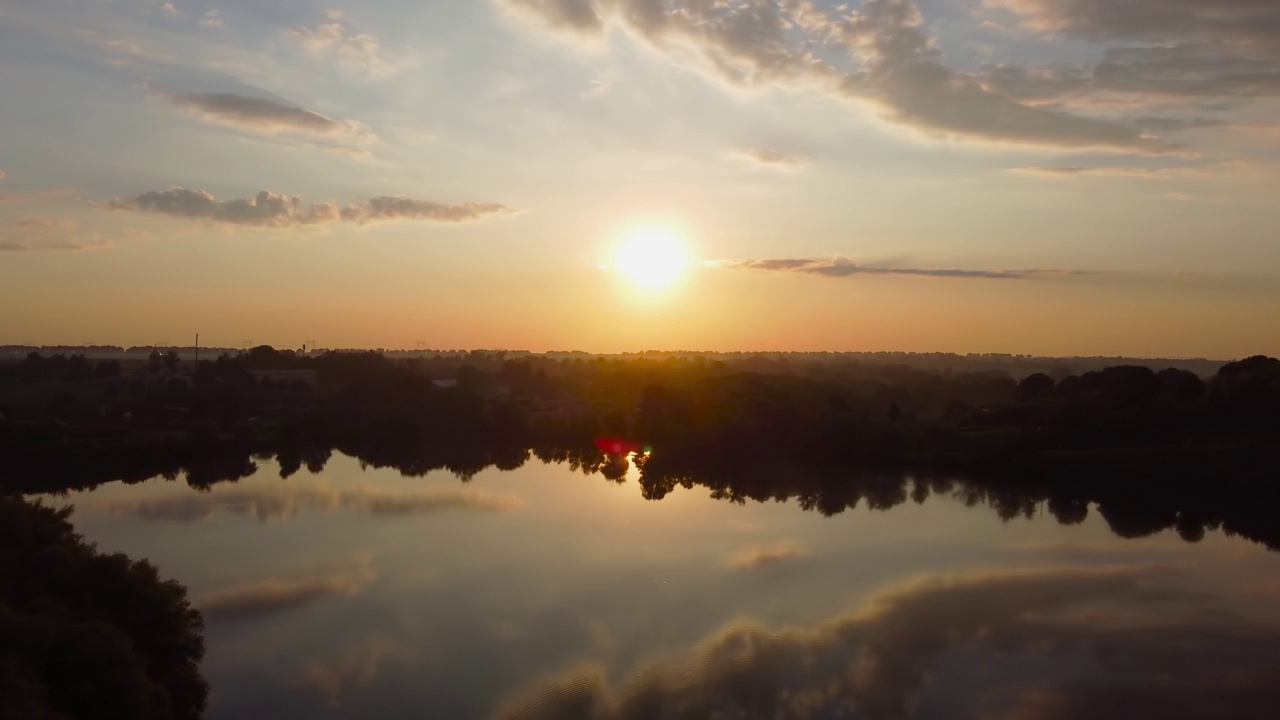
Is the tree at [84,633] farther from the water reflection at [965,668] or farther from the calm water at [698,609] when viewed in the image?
the water reflection at [965,668]

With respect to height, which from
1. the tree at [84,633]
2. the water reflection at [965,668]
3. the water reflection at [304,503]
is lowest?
the water reflection at [304,503]

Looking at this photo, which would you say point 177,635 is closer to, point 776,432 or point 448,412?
point 776,432

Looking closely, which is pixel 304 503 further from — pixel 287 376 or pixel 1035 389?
pixel 287 376

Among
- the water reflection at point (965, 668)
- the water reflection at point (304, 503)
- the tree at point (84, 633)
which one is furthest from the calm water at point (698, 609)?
the tree at point (84, 633)

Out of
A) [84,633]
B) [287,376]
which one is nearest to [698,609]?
[84,633]

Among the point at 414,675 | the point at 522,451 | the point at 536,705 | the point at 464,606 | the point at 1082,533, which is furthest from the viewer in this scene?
the point at 522,451

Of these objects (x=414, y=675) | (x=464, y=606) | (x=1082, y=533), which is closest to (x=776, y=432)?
(x=1082, y=533)

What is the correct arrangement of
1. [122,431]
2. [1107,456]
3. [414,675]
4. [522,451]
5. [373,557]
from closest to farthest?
[414,675] → [373,557] → [1107,456] → [122,431] → [522,451]

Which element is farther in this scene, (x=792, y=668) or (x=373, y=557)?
(x=373, y=557)

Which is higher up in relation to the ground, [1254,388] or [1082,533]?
[1254,388]
